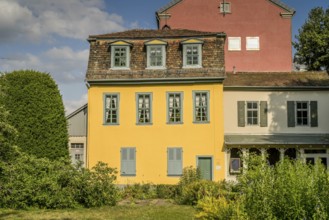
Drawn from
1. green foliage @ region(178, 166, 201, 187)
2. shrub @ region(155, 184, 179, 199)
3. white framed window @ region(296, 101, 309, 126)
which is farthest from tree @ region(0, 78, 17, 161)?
white framed window @ region(296, 101, 309, 126)

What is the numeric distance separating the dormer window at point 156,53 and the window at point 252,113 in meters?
5.97

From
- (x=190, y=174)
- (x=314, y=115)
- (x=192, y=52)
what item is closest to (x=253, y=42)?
(x=314, y=115)

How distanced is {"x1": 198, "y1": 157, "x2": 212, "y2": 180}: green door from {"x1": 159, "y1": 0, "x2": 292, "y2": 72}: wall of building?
38.7ft

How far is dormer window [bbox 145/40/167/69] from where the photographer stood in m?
26.6

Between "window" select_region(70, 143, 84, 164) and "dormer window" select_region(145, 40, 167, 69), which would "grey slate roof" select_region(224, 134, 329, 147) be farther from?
"window" select_region(70, 143, 84, 164)

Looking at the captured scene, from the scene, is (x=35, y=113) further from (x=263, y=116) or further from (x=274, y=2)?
(x=274, y=2)

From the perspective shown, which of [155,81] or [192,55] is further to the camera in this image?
[192,55]

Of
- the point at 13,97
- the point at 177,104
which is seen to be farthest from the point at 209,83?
the point at 13,97

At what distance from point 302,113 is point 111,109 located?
11.4 metres

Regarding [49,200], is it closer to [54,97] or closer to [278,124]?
[54,97]

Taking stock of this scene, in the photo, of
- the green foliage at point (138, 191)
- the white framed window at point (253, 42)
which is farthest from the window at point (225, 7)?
the green foliage at point (138, 191)

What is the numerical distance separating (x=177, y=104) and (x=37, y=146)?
26.0 feet

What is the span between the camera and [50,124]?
24312mm

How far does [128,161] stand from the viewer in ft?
85.3
